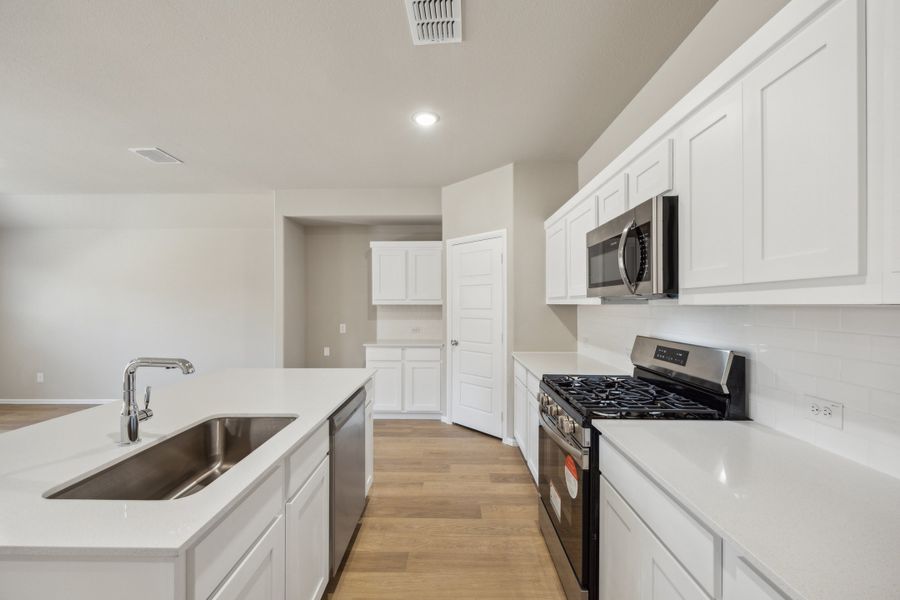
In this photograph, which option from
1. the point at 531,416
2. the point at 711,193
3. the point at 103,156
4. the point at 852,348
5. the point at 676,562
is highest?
the point at 103,156

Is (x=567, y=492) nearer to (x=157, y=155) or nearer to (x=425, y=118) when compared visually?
(x=425, y=118)

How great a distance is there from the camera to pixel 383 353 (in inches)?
177

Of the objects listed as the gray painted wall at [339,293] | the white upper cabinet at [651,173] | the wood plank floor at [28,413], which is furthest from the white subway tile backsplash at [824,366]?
the wood plank floor at [28,413]

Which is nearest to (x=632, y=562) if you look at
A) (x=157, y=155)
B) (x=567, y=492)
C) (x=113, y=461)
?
(x=567, y=492)

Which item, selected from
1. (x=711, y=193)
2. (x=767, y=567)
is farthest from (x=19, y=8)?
(x=767, y=567)

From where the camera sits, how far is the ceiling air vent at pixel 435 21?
1696 millimetres

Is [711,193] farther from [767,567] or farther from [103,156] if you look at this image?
[103,156]

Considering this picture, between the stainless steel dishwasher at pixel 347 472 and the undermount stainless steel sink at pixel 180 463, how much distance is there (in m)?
0.32

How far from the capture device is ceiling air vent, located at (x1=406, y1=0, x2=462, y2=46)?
66.8 inches

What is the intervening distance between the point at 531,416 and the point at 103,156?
4442mm

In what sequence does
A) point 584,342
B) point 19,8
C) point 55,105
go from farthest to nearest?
point 584,342 < point 55,105 < point 19,8

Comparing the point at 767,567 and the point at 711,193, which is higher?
the point at 711,193

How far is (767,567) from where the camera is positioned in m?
0.66

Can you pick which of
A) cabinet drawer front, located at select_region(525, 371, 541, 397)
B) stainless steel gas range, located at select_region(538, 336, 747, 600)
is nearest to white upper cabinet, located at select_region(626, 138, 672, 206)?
stainless steel gas range, located at select_region(538, 336, 747, 600)
